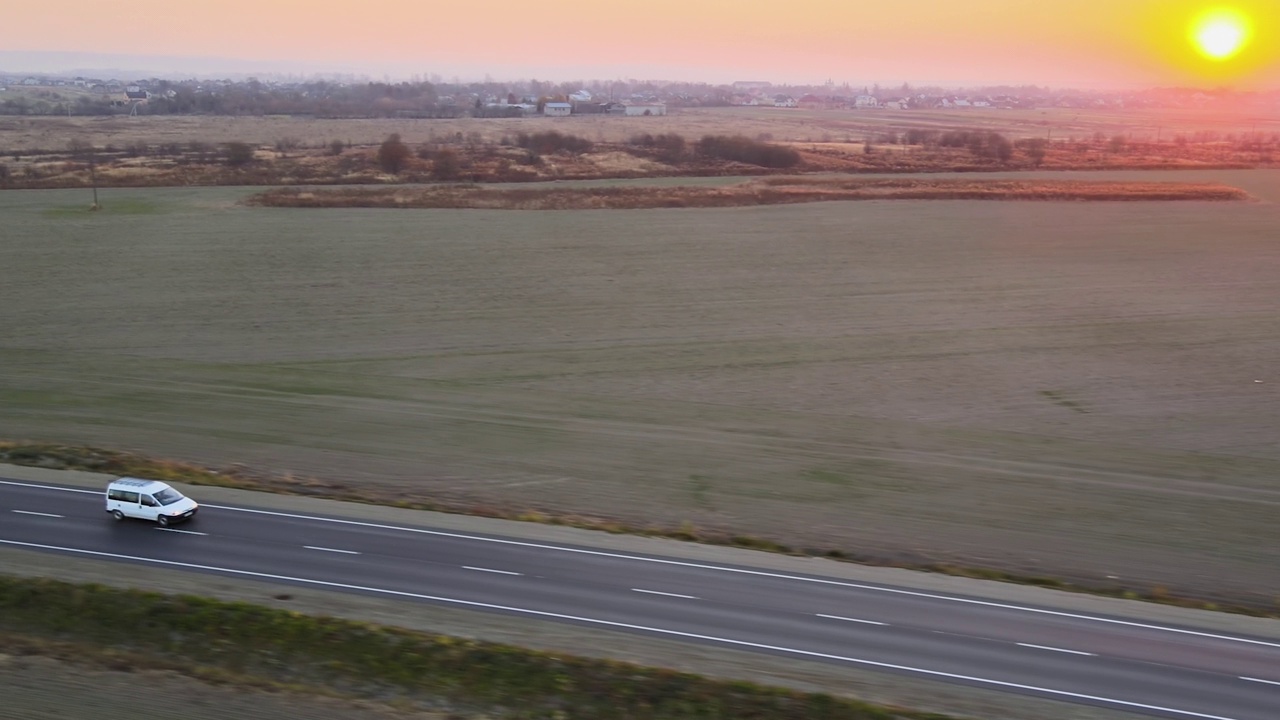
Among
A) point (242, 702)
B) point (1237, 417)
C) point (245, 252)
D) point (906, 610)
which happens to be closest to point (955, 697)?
point (906, 610)

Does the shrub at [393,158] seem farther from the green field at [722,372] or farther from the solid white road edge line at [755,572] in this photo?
the solid white road edge line at [755,572]

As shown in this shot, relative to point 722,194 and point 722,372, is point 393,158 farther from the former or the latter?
point 722,372

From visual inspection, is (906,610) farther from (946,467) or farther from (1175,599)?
(946,467)

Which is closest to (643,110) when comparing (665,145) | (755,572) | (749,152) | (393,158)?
(665,145)

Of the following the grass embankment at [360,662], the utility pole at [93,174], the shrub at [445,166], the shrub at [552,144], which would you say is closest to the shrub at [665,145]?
the shrub at [552,144]

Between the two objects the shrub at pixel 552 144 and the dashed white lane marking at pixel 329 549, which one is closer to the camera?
the dashed white lane marking at pixel 329 549
